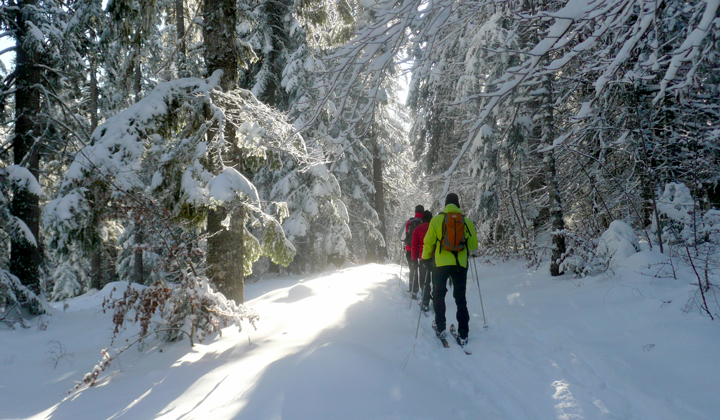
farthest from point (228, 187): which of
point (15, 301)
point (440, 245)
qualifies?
point (15, 301)

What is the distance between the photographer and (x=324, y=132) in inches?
299

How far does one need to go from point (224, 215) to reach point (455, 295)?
3.94 meters

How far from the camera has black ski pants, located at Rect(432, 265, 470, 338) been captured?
16.5 feet

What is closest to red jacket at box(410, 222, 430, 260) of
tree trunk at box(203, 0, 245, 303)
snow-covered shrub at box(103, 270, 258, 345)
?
tree trunk at box(203, 0, 245, 303)

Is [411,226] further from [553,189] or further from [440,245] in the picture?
[553,189]

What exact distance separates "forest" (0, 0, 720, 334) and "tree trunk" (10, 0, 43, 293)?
1.6 inches

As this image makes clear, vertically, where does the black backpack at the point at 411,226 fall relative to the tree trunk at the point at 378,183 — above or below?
below

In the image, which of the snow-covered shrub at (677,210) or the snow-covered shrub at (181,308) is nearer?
the snow-covered shrub at (181,308)

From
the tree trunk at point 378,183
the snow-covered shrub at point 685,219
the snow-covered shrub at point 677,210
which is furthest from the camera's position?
the tree trunk at point 378,183

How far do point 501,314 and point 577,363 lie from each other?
231 centimetres

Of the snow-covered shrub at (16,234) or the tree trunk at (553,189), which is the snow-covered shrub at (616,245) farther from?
the snow-covered shrub at (16,234)

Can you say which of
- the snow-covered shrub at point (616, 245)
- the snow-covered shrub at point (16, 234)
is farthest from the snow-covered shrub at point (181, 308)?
the snow-covered shrub at point (616, 245)

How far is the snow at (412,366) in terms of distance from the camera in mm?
3059

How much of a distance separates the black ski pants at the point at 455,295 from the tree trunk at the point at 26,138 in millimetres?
9331
